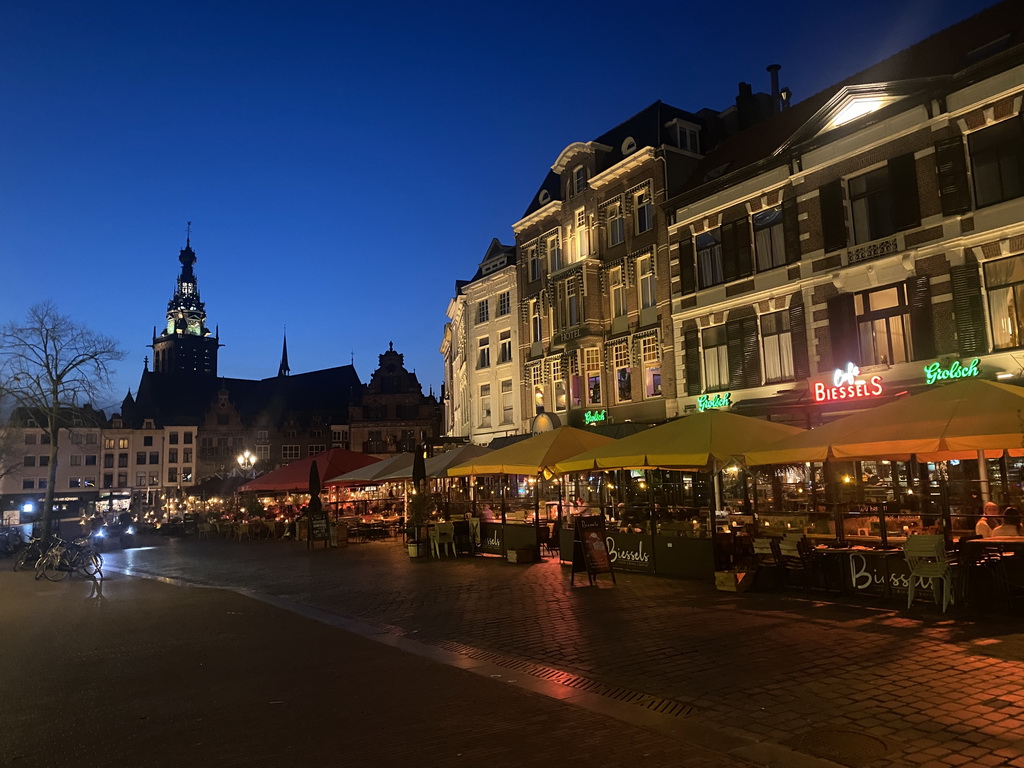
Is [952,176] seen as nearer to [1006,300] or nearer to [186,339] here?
[1006,300]

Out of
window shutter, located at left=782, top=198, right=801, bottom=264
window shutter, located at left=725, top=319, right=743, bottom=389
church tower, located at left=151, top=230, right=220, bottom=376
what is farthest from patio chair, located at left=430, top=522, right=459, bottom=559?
church tower, located at left=151, top=230, right=220, bottom=376

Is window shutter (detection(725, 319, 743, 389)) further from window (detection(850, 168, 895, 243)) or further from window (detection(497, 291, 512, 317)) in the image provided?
window (detection(497, 291, 512, 317))

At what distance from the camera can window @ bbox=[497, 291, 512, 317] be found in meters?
38.7

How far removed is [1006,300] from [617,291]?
1511 centimetres

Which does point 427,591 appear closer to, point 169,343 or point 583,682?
point 583,682

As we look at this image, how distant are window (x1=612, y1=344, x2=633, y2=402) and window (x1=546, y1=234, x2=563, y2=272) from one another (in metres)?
6.05

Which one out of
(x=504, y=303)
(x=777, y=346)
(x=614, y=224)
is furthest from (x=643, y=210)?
(x=504, y=303)

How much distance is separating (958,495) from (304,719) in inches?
662

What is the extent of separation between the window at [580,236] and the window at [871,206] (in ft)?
41.6

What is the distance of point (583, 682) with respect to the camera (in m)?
7.56

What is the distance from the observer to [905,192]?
19.1 metres

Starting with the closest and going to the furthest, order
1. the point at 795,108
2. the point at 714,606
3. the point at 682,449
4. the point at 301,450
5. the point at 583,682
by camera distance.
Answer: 1. the point at 583,682
2. the point at 714,606
3. the point at 682,449
4. the point at 795,108
5. the point at 301,450

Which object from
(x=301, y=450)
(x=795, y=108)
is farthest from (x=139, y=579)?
(x=301, y=450)

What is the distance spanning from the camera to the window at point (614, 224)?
30.2 metres
